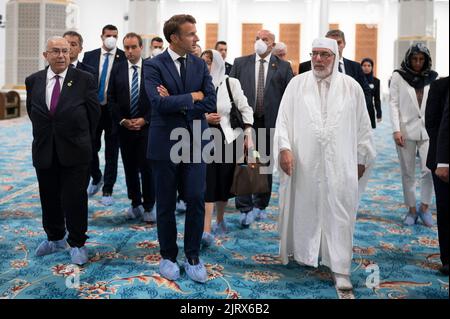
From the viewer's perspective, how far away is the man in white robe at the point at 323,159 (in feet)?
11.2

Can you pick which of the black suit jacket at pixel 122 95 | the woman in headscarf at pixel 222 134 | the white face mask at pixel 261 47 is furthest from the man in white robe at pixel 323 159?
the black suit jacket at pixel 122 95

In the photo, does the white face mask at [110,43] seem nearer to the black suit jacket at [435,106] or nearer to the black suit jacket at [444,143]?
the black suit jacket at [435,106]

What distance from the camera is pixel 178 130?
339 cm

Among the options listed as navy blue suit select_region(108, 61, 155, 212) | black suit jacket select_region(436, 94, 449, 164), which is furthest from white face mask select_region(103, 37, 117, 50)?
black suit jacket select_region(436, 94, 449, 164)

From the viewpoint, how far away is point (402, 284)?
3.45 metres

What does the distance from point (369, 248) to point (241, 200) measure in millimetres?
1265

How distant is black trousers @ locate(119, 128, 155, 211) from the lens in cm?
499

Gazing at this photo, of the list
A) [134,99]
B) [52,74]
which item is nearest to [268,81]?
[134,99]

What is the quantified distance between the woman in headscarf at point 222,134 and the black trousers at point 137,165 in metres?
0.84

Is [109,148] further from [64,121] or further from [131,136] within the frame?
[64,121]

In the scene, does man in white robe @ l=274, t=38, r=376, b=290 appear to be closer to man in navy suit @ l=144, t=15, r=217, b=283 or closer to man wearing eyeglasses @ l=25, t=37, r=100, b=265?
man in navy suit @ l=144, t=15, r=217, b=283

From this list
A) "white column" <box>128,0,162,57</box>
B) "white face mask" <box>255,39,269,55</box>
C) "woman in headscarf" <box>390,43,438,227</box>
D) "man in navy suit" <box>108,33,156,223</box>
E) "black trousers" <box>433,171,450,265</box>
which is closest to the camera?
"black trousers" <box>433,171,450,265</box>

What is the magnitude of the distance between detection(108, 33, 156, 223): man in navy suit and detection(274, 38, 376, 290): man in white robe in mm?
1692
